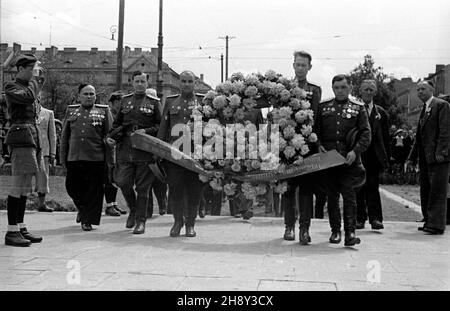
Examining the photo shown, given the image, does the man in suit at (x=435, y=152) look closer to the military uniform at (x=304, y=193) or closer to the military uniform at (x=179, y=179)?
the military uniform at (x=304, y=193)

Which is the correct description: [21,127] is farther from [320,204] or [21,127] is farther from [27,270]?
[320,204]

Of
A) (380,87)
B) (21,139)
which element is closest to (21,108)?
(21,139)

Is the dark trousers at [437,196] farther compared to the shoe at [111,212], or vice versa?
the shoe at [111,212]

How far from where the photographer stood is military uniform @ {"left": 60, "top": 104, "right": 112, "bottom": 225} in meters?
7.85

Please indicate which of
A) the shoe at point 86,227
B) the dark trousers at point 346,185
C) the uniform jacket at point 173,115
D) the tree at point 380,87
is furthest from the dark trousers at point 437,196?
the tree at point 380,87

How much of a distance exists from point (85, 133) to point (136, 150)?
0.87m

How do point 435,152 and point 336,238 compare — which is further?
point 435,152

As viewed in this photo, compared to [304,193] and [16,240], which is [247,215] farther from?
[16,240]

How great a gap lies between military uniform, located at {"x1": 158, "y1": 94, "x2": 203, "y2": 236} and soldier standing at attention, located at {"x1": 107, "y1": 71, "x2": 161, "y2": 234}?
374 millimetres

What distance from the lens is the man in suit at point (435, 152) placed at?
302 inches

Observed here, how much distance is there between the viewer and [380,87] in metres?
43.9

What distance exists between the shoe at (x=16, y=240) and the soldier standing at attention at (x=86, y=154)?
1.39 meters

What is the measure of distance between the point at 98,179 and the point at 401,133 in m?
14.5

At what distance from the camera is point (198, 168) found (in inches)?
269
